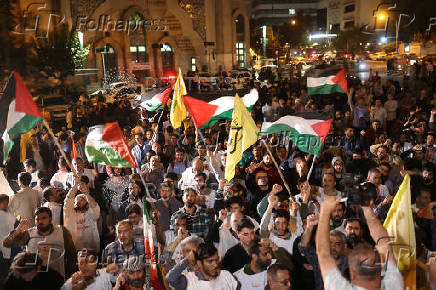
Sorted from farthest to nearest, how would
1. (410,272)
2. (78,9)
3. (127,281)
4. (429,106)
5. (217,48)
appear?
(217,48)
(78,9)
(429,106)
(127,281)
(410,272)

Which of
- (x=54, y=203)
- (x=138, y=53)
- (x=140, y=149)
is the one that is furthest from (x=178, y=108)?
(x=138, y=53)

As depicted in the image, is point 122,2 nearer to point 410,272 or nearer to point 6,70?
point 6,70

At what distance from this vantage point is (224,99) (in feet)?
25.7

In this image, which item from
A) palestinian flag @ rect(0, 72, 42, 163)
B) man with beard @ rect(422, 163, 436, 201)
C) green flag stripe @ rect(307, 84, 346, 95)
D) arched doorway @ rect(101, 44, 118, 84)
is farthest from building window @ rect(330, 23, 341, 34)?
palestinian flag @ rect(0, 72, 42, 163)

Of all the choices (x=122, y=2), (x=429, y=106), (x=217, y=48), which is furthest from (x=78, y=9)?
(x=429, y=106)

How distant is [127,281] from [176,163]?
13.6ft

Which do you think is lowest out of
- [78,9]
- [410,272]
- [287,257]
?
[287,257]

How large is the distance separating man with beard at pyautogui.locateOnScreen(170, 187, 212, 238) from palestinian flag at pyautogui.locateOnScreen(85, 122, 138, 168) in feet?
2.69

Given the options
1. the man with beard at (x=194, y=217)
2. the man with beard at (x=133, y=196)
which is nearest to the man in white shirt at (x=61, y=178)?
the man with beard at (x=133, y=196)

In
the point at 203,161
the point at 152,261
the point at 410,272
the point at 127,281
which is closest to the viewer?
the point at 410,272

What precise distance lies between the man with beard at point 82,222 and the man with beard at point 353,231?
9.89ft

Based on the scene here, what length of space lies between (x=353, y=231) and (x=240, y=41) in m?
38.2

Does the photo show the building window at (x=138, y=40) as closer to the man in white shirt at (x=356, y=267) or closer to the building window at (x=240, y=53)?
the building window at (x=240, y=53)

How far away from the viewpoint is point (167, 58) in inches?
1419
